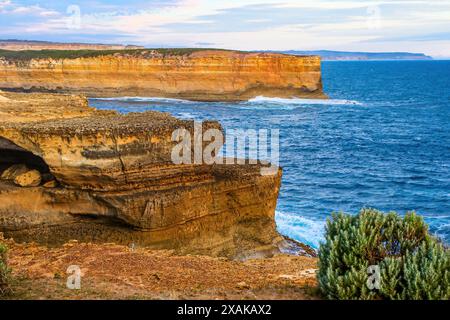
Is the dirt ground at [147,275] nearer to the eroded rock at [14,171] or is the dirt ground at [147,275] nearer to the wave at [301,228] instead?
the eroded rock at [14,171]

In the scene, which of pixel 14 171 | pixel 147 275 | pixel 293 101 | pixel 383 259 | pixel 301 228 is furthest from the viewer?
pixel 293 101

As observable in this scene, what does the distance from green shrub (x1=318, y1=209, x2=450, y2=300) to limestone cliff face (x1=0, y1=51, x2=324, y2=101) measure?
64243 millimetres

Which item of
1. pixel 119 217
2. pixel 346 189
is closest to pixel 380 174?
pixel 346 189

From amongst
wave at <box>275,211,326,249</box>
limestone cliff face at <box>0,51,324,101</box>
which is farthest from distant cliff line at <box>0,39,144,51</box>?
wave at <box>275,211,326,249</box>

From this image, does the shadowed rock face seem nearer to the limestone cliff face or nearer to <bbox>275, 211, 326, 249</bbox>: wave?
<bbox>275, 211, 326, 249</bbox>: wave

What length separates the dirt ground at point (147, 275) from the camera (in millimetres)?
9258

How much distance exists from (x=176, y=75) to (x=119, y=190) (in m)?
61.8

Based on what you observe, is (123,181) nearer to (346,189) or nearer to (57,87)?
(346,189)

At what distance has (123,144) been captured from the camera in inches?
554

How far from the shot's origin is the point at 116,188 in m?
14.4

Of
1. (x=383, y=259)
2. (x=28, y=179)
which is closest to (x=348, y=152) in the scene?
(x=28, y=179)

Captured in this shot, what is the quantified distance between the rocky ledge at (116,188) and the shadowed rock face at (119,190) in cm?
3

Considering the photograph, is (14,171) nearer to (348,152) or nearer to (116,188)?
(116,188)
